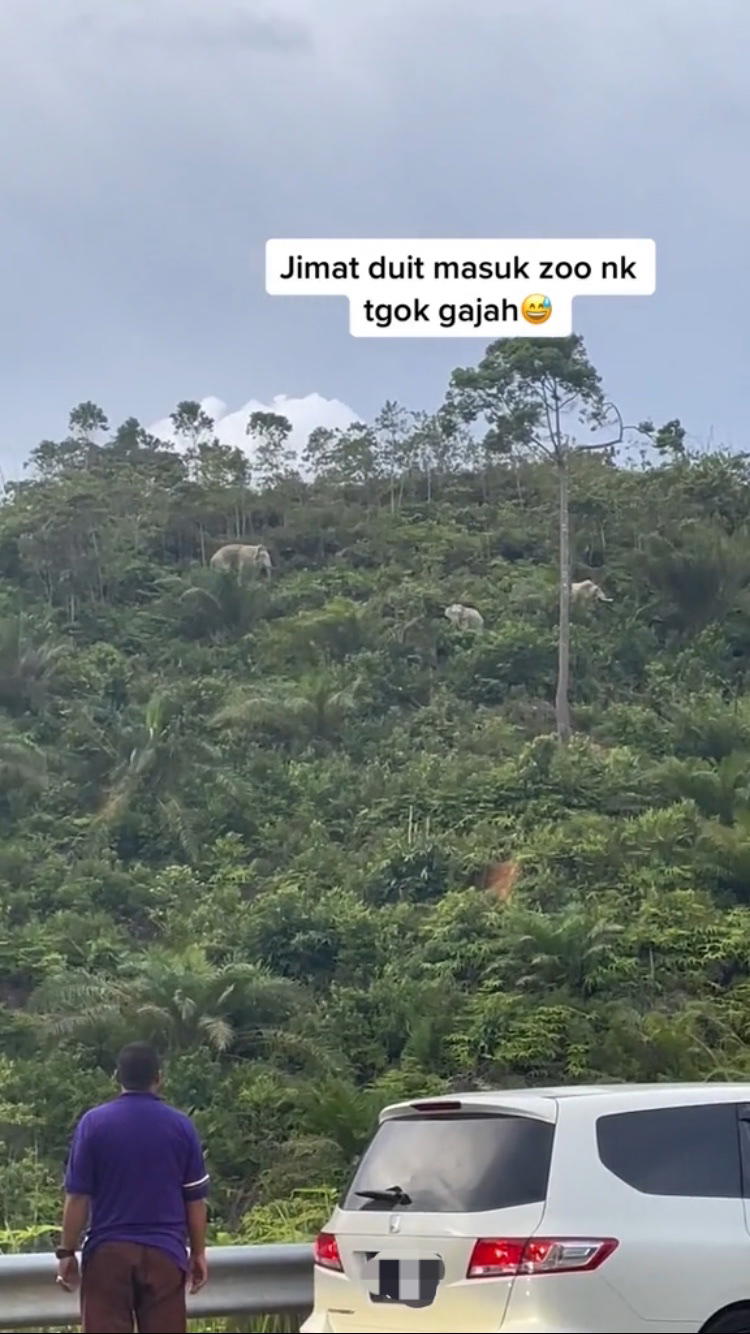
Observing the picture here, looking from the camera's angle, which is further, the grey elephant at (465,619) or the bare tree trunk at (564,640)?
the grey elephant at (465,619)

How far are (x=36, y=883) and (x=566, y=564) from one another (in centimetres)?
1248

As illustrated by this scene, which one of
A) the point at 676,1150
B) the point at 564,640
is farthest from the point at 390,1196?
the point at 564,640

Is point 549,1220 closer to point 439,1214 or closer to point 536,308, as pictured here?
point 439,1214

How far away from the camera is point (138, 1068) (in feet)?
17.9

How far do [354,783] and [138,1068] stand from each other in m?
22.1

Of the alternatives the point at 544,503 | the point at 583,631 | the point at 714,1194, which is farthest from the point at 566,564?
the point at 714,1194

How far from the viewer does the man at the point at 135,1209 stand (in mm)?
5316

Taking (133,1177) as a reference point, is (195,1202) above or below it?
below

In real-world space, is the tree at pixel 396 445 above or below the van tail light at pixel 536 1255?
above

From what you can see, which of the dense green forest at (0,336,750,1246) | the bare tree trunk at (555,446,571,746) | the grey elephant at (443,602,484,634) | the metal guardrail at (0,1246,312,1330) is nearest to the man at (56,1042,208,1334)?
the metal guardrail at (0,1246,312,1330)

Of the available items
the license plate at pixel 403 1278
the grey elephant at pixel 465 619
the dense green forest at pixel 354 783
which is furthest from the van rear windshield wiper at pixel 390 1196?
the grey elephant at pixel 465 619

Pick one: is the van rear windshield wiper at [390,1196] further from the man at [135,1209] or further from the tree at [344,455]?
the tree at [344,455]

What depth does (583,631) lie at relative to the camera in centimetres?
3170

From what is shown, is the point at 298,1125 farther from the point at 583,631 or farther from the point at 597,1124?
the point at 583,631
